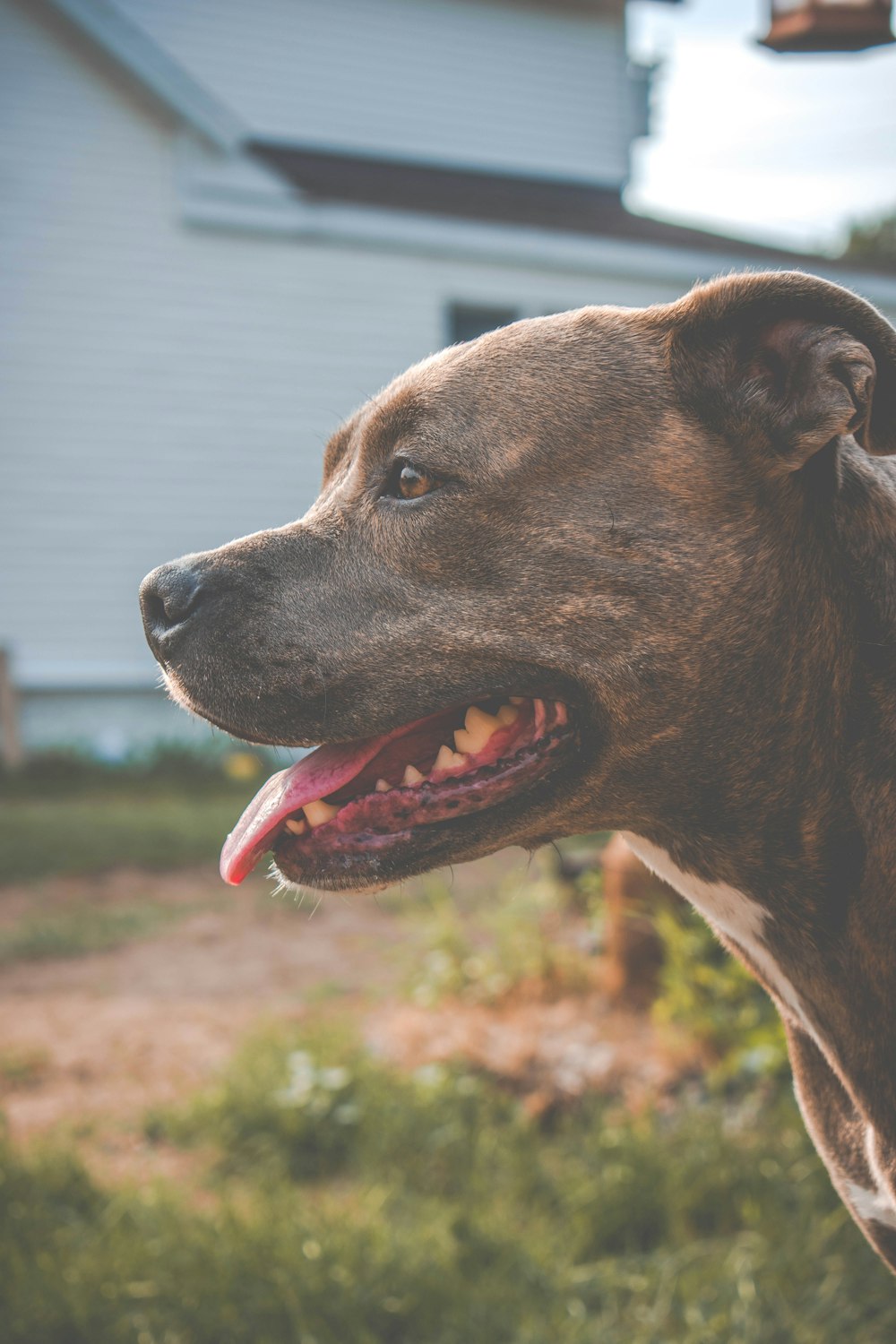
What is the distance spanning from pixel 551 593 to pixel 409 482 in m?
0.37

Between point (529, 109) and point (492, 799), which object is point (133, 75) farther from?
point (492, 799)

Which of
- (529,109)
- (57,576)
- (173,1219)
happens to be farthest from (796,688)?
(529,109)

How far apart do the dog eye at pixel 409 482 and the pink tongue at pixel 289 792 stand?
17.9 inches

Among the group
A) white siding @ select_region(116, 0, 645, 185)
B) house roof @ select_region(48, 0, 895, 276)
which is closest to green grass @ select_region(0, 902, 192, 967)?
house roof @ select_region(48, 0, 895, 276)

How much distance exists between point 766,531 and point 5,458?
1020 cm

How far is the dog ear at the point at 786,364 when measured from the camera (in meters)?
2.06

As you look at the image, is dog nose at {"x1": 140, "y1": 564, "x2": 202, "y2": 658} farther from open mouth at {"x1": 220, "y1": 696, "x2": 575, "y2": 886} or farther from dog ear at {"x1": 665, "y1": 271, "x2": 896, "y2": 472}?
dog ear at {"x1": 665, "y1": 271, "x2": 896, "y2": 472}

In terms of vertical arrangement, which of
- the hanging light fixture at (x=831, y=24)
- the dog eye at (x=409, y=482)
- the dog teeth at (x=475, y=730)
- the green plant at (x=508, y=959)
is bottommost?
the green plant at (x=508, y=959)

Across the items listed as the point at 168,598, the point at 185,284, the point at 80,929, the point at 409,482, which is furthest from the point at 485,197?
the point at 168,598

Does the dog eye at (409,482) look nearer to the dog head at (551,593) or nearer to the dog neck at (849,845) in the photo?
the dog head at (551,593)

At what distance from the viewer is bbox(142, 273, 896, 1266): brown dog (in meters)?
2.14

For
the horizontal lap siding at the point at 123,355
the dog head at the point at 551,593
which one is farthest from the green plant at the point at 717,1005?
the horizontal lap siding at the point at 123,355

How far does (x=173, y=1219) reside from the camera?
3357 mm

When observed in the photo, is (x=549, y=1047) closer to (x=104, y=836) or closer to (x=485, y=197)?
(x=104, y=836)
